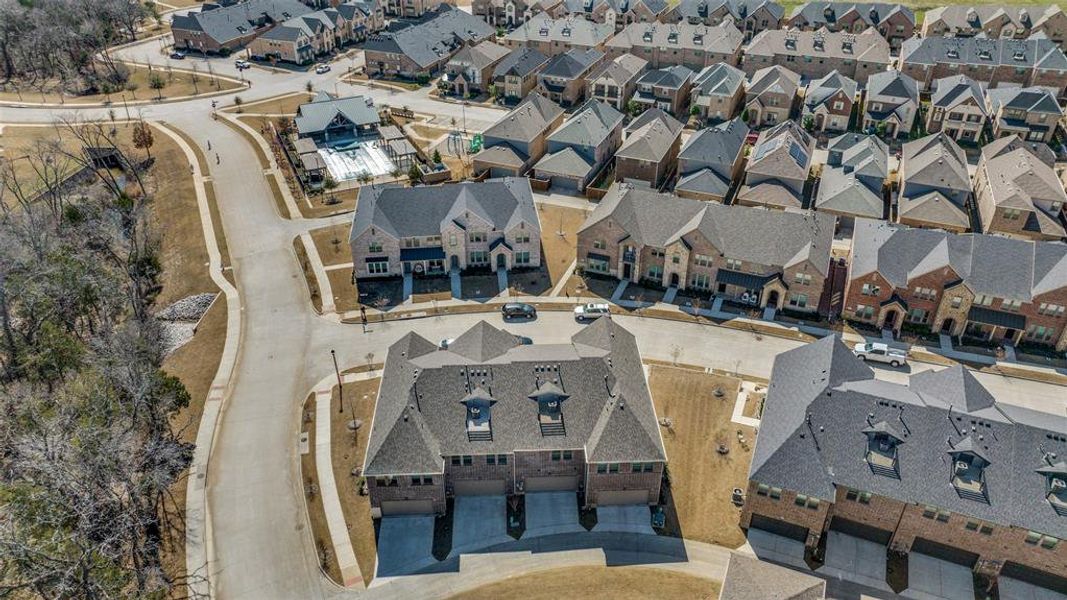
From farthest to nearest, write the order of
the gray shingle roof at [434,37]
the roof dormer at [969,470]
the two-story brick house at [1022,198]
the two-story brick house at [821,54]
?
1. the gray shingle roof at [434,37]
2. the two-story brick house at [821,54]
3. the two-story brick house at [1022,198]
4. the roof dormer at [969,470]

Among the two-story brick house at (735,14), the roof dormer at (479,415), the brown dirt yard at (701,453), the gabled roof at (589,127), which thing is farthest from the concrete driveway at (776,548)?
the two-story brick house at (735,14)

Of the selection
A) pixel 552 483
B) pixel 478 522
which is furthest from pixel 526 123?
pixel 478 522

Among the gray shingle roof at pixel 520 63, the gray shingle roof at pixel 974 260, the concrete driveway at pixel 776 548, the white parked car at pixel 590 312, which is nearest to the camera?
the concrete driveway at pixel 776 548

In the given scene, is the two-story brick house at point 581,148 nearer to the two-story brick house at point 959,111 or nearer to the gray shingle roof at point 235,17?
the two-story brick house at point 959,111

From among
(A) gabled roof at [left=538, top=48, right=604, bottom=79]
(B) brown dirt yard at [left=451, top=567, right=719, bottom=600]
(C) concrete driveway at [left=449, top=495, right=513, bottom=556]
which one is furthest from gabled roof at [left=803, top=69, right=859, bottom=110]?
(C) concrete driveway at [left=449, top=495, right=513, bottom=556]

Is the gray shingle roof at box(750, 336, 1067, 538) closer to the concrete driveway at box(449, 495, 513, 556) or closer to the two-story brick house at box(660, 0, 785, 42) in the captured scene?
the concrete driveway at box(449, 495, 513, 556)

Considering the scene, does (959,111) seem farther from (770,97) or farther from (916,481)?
(916,481)

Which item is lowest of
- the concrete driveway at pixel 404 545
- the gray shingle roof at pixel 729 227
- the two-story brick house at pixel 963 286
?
the concrete driveway at pixel 404 545

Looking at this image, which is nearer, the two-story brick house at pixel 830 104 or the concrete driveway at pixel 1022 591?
the concrete driveway at pixel 1022 591
